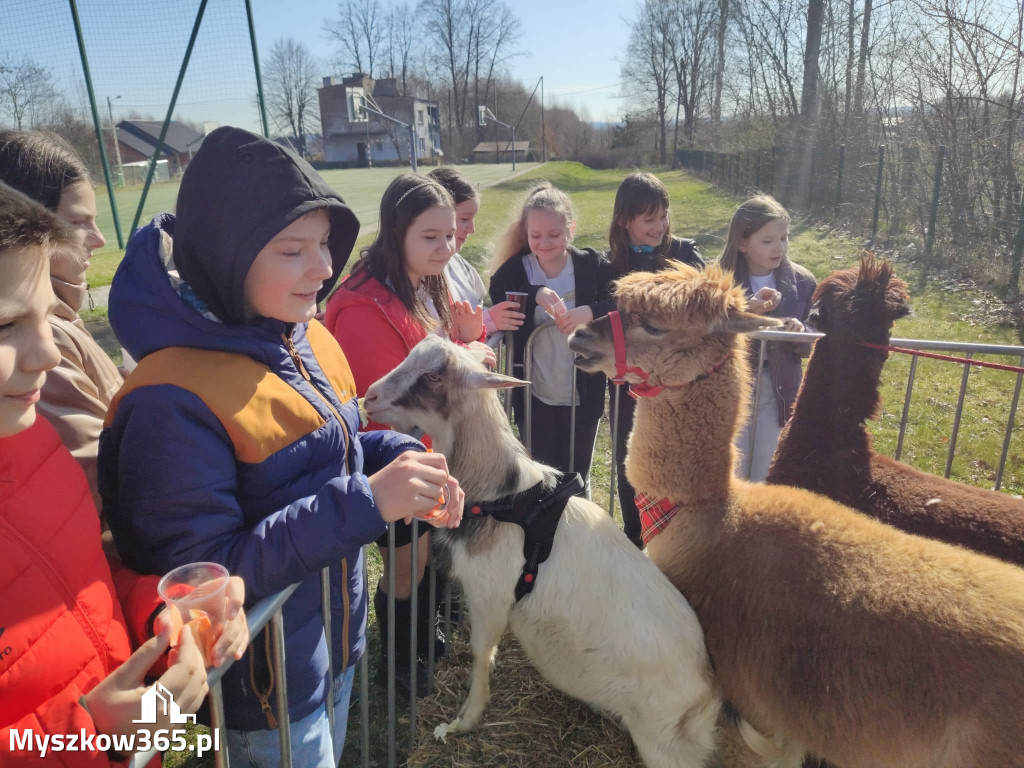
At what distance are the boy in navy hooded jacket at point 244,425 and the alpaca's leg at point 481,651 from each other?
3.52 ft

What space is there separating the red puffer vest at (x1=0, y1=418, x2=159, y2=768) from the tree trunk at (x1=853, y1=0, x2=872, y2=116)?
2316 cm

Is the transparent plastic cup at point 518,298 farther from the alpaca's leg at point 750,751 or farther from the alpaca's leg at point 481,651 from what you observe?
the alpaca's leg at point 750,751

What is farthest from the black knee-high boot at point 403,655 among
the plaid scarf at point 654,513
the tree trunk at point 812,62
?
the tree trunk at point 812,62

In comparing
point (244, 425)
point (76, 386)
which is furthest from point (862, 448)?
point (76, 386)

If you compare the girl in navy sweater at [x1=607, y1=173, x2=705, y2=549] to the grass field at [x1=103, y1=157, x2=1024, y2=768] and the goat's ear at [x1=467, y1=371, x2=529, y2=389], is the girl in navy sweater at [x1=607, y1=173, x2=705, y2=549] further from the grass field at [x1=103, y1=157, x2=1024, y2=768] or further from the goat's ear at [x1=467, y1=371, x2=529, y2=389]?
the goat's ear at [x1=467, y1=371, x2=529, y2=389]

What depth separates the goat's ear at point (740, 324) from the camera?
279 centimetres

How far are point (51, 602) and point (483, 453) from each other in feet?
5.80

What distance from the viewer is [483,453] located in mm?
2766

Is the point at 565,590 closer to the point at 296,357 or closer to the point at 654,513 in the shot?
the point at 654,513

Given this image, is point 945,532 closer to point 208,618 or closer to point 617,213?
point 617,213

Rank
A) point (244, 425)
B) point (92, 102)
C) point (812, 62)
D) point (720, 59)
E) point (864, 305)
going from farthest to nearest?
point (720, 59) → point (812, 62) → point (92, 102) → point (864, 305) → point (244, 425)

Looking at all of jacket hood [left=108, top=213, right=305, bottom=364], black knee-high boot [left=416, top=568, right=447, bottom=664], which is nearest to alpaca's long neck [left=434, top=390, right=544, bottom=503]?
black knee-high boot [left=416, top=568, right=447, bottom=664]

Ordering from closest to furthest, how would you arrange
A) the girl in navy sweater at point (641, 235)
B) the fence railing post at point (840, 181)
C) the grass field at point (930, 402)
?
the girl in navy sweater at point (641, 235)
the grass field at point (930, 402)
the fence railing post at point (840, 181)

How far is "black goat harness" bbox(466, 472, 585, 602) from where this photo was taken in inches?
103
